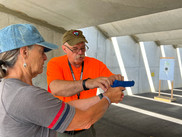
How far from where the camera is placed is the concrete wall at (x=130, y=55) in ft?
21.4

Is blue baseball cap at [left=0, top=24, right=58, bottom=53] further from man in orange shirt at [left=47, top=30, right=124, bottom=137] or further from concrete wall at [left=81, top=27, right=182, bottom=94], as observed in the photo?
concrete wall at [left=81, top=27, right=182, bottom=94]

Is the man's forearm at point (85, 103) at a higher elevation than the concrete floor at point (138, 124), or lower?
higher

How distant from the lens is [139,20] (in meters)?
5.48

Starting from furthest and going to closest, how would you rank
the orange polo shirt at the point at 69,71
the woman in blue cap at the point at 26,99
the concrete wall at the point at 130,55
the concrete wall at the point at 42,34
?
1. the concrete wall at the point at 130,55
2. the concrete wall at the point at 42,34
3. the orange polo shirt at the point at 69,71
4. the woman in blue cap at the point at 26,99

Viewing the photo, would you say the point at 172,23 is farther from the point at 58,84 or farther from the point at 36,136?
the point at 36,136

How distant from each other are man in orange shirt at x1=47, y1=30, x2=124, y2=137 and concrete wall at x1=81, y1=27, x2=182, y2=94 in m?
4.56

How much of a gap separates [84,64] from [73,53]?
166 mm

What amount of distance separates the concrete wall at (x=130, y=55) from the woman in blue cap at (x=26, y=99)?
529 cm

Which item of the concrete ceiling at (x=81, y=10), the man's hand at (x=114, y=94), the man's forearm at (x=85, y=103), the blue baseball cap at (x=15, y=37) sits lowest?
the man's forearm at (x=85, y=103)

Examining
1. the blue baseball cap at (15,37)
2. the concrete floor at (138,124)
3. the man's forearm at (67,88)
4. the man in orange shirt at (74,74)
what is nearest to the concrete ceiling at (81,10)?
the man in orange shirt at (74,74)

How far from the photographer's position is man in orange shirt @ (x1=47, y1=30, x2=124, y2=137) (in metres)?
1.33

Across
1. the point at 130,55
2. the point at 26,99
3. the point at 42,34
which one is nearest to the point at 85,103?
the point at 26,99

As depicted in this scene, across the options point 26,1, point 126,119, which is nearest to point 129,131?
point 126,119

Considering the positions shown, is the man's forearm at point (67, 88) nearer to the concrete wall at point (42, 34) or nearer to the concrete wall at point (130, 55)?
the concrete wall at point (42, 34)
